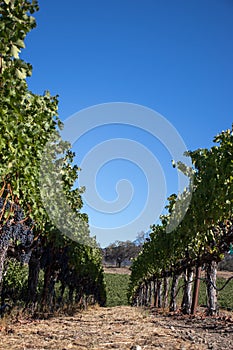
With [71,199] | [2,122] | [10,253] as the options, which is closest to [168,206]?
[71,199]

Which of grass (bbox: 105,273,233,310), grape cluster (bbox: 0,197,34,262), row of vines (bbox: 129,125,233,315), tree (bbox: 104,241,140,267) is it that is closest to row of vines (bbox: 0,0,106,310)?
grape cluster (bbox: 0,197,34,262)

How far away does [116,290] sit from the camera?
47969mm

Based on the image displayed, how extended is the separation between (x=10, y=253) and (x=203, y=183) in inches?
211

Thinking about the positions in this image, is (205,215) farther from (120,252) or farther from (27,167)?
(120,252)

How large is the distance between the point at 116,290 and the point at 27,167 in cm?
4411

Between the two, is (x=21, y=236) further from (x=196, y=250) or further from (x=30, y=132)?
(x=196, y=250)

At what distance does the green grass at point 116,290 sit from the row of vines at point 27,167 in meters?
27.1

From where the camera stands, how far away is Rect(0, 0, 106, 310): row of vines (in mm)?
4117

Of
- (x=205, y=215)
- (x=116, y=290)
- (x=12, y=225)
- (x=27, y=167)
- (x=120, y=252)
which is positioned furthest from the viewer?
(x=120, y=252)

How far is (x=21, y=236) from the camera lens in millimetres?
7992

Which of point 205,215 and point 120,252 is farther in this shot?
point 120,252

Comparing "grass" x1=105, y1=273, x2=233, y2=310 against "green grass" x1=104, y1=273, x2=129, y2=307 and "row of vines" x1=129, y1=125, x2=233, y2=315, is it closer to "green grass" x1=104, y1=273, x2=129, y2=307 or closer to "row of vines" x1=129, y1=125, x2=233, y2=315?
"green grass" x1=104, y1=273, x2=129, y2=307

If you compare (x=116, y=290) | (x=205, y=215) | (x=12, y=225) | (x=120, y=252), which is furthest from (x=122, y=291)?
(x=12, y=225)

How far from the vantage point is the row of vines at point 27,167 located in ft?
13.5
